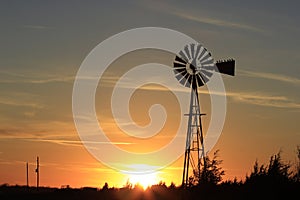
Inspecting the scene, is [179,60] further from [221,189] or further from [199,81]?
[221,189]

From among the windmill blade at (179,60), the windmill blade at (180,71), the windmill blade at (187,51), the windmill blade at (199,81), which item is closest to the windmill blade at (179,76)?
the windmill blade at (180,71)

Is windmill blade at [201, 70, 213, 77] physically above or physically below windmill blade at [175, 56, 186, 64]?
below

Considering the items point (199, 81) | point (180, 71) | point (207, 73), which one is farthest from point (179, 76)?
point (207, 73)

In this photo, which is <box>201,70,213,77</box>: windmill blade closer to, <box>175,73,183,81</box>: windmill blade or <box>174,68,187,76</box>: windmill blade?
<box>174,68,187,76</box>: windmill blade

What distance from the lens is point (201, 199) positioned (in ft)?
152

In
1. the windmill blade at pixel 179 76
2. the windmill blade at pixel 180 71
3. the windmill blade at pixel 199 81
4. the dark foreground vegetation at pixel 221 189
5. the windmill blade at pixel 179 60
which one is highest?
the windmill blade at pixel 179 60

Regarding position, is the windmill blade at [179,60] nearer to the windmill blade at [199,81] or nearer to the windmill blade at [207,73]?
the windmill blade at [199,81]

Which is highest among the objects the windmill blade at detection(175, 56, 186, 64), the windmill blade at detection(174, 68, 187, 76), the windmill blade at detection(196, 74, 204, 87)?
the windmill blade at detection(175, 56, 186, 64)

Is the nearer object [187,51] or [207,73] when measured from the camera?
[187,51]

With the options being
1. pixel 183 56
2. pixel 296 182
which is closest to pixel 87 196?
pixel 183 56

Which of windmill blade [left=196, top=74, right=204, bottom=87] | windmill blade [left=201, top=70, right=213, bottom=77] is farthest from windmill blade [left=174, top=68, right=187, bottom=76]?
windmill blade [left=201, top=70, right=213, bottom=77]

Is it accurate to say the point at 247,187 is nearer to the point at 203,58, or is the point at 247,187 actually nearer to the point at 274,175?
the point at 274,175

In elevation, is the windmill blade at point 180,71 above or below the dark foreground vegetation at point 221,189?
above

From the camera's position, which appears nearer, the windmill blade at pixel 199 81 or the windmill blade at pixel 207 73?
the windmill blade at pixel 207 73
